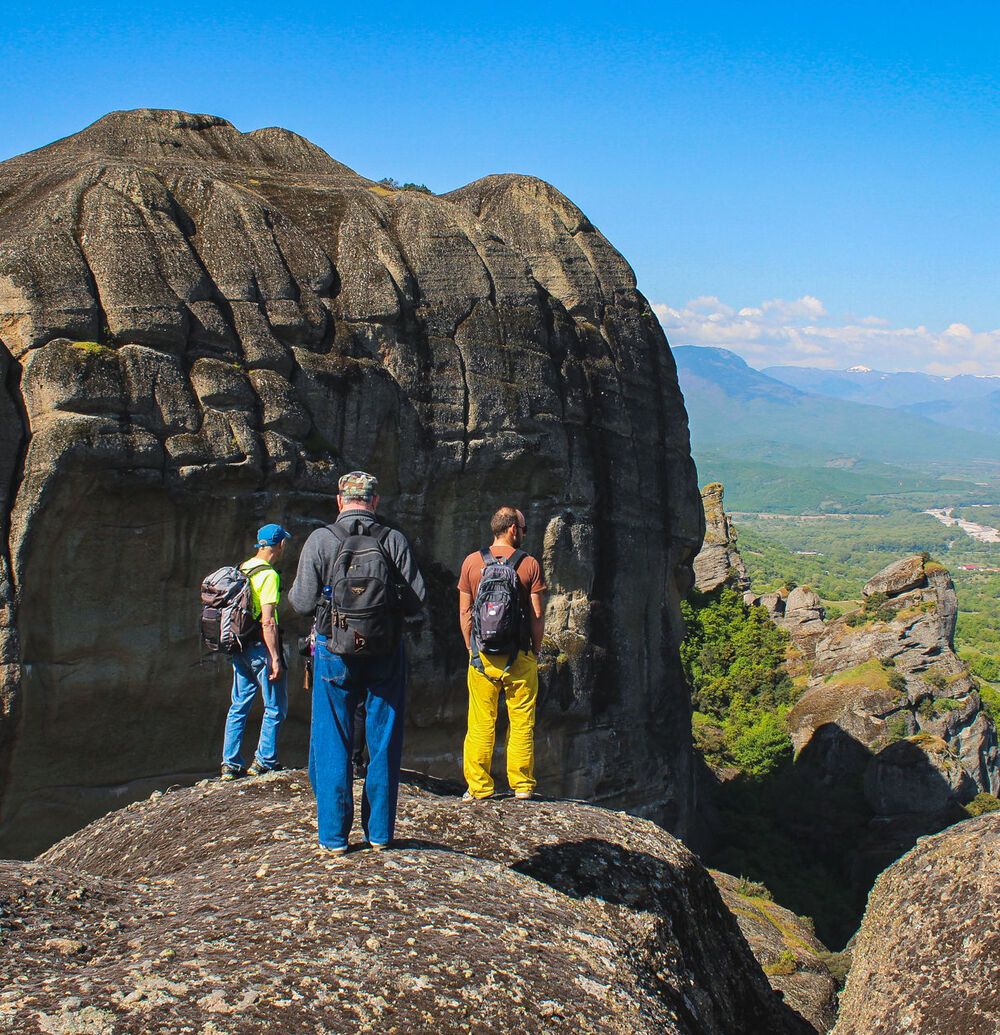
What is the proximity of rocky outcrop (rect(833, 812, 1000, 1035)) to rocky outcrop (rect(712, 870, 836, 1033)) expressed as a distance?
294 cm

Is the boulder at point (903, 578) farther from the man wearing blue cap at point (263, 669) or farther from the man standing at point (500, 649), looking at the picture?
the man wearing blue cap at point (263, 669)

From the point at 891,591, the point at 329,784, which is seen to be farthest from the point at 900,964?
the point at 891,591

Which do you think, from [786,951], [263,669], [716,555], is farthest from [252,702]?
A: [716,555]

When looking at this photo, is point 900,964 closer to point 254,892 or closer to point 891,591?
point 254,892

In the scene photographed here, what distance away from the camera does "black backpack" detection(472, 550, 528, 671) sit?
358 inches

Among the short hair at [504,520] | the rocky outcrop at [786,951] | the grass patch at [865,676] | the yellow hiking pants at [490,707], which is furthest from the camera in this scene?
the grass patch at [865,676]

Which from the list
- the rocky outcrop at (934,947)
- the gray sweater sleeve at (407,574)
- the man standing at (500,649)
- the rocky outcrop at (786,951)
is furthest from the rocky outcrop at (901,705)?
the gray sweater sleeve at (407,574)

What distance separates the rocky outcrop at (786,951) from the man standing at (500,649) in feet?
14.1

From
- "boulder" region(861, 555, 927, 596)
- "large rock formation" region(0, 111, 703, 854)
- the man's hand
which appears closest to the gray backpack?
the man's hand

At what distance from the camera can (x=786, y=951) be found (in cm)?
1916

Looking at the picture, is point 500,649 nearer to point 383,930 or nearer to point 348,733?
point 348,733

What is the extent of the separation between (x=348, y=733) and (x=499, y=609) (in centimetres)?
204

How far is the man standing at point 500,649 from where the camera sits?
30.1 feet

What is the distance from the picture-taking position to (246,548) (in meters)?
19.6
